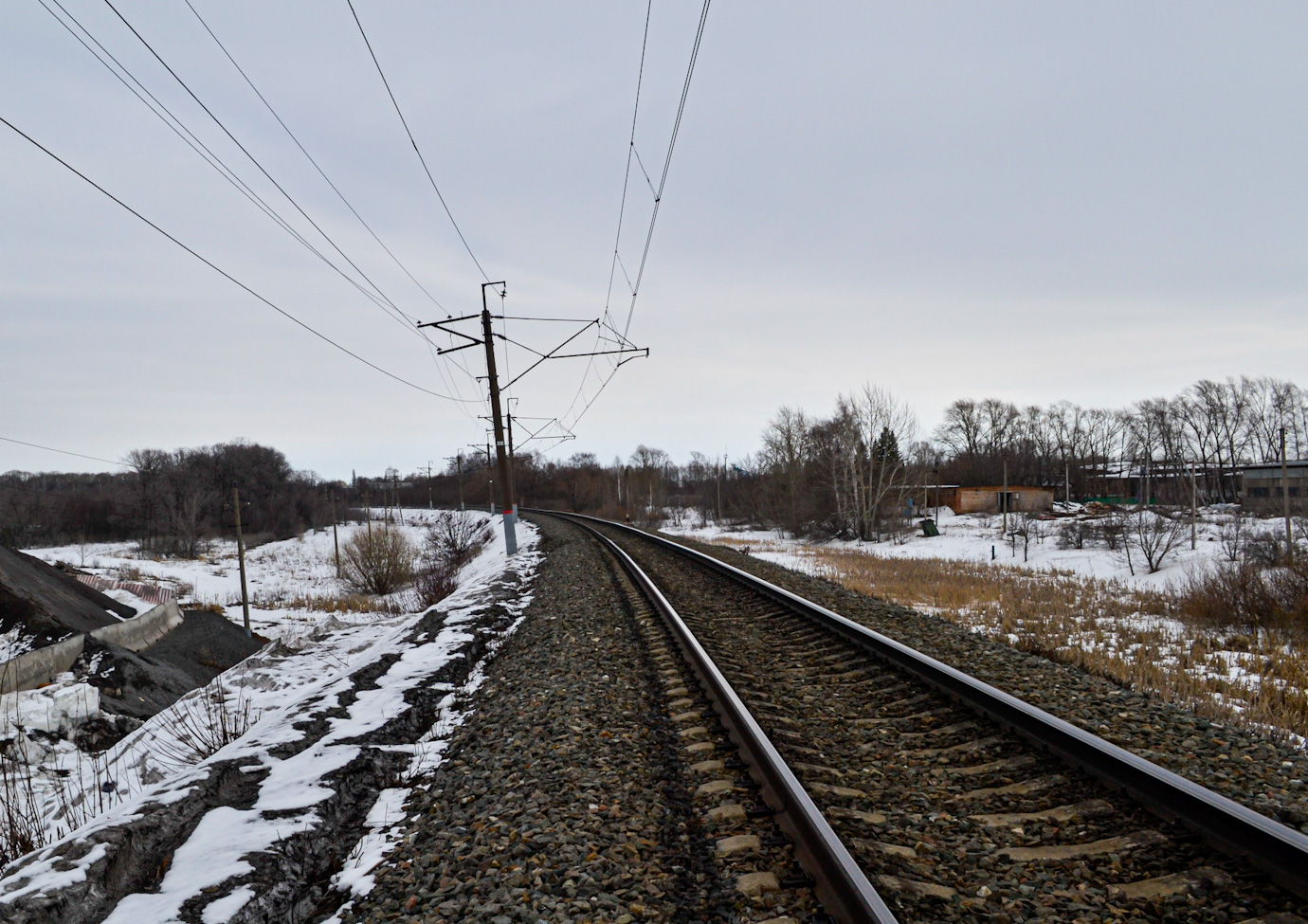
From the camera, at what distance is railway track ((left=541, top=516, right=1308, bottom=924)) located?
2.47 meters

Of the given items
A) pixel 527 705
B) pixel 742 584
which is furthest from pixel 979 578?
pixel 527 705

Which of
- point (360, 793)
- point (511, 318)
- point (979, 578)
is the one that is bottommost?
point (979, 578)

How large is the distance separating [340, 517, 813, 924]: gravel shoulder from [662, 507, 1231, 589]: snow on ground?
1294 centimetres

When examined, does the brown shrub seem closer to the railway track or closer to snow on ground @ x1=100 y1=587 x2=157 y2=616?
snow on ground @ x1=100 y1=587 x2=157 y2=616

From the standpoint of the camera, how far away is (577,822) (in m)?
3.42

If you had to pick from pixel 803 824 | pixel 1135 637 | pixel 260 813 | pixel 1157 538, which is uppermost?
pixel 803 824

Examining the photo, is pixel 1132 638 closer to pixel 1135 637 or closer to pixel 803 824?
pixel 1135 637

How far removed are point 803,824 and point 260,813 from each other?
3032 millimetres

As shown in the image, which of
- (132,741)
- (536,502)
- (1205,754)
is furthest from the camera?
(536,502)

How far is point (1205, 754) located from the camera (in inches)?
146

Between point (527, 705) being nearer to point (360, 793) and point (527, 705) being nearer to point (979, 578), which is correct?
point (360, 793)

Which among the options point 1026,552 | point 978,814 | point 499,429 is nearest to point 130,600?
point 499,429

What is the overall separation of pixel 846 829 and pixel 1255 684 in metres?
6.37

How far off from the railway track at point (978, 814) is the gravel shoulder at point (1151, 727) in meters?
0.45
